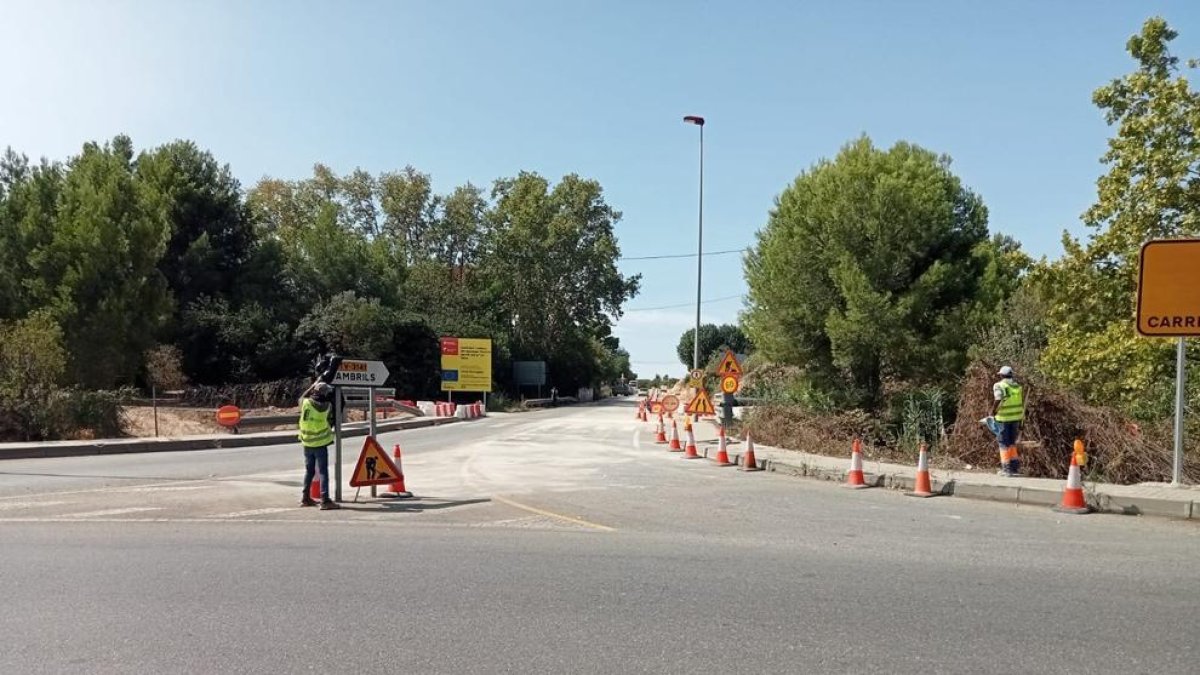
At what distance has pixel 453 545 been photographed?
28.6ft

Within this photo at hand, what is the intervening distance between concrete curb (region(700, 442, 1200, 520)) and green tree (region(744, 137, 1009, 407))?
5747 millimetres

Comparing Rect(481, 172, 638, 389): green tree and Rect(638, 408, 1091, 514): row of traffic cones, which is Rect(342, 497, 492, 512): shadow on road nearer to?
Rect(638, 408, 1091, 514): row of traffic cones

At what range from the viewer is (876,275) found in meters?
20.6

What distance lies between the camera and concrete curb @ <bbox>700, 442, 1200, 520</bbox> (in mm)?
10758

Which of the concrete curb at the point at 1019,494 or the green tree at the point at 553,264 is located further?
the green tree at the point at 553,264

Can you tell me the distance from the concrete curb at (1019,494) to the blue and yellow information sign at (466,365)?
3744cm

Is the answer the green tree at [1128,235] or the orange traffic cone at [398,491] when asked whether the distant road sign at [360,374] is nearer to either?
the orange traffic cone at [398,491]

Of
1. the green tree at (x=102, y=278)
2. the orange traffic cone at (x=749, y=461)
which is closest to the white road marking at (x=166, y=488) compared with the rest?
the orange traffic cone at (x=749, y=461)

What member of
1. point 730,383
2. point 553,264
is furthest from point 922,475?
point 553,264

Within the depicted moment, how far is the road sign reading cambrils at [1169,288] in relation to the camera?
11.9 m

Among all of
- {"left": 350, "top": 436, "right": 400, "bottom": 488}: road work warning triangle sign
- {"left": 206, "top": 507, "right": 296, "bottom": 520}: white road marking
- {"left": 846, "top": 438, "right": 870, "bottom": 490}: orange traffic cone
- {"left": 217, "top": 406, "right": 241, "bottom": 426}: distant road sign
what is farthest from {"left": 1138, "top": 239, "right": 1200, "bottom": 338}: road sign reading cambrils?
{"left": 217, "top": 406, "right": 241, "bottom": 426}: distant road sign

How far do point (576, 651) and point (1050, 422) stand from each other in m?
12.3

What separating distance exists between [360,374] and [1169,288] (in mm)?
10969

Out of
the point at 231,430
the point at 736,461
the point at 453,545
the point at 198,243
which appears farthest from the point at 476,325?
the point at 453,545
